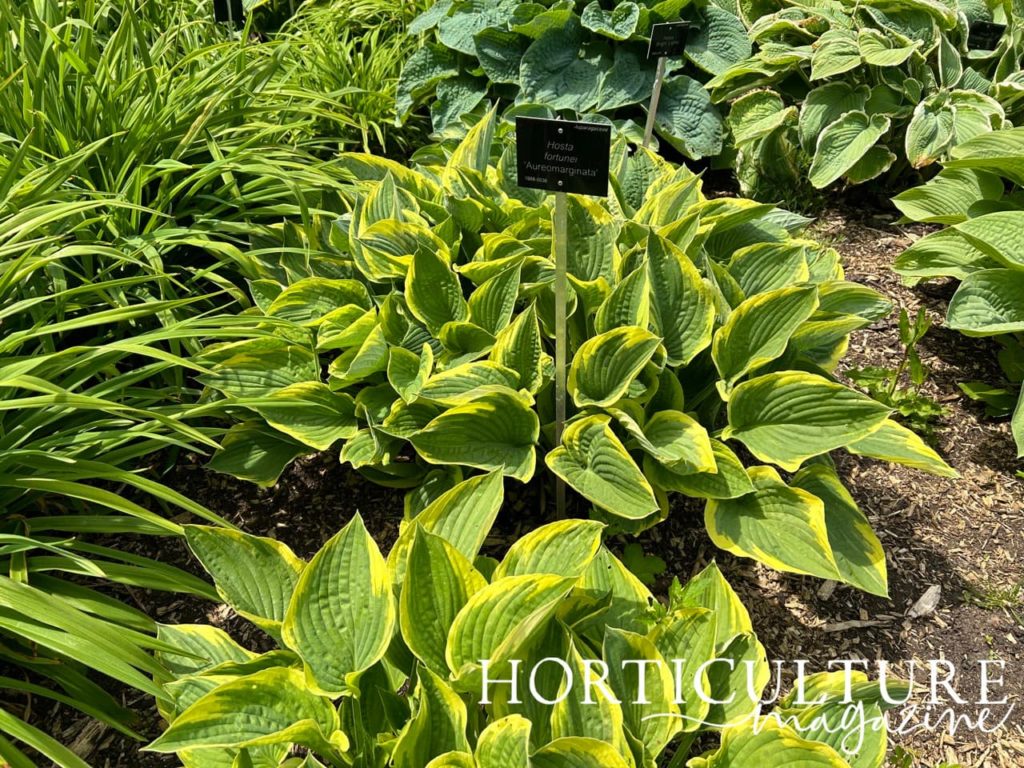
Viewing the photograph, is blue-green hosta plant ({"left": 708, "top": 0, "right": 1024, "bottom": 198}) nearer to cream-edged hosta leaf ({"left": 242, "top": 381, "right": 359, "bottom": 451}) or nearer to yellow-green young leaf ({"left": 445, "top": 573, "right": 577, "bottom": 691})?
cream-edged hosta leaf ({"left": 242, "top": 381, "right": 359, "bottom": 451})

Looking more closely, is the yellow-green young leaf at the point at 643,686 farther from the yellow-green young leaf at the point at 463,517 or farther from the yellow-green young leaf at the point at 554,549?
the yellow-green young leaf at the point at 463,517

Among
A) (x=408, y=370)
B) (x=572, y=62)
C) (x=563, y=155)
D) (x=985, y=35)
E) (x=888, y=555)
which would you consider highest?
(x=563, y=155)

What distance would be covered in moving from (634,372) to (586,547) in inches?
17.4

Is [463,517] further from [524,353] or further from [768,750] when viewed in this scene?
[768,750]

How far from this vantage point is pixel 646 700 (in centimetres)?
145

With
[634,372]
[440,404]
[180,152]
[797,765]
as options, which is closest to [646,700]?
[797,765]

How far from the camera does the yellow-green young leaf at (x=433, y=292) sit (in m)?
2.05

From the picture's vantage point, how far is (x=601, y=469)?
72.0 inches

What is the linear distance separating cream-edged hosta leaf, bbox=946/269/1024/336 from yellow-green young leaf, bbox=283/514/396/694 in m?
1.85

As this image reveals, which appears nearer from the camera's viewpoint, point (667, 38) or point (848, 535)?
point (848, 535)

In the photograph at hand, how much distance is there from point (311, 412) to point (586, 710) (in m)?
1.06

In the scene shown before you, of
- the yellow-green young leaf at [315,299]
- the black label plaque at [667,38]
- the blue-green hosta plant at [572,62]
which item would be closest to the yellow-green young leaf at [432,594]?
the yellow-green young leaf at [315,299]

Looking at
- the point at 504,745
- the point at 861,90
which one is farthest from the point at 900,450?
the point at 861,90

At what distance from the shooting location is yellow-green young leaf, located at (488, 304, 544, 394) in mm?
1948
